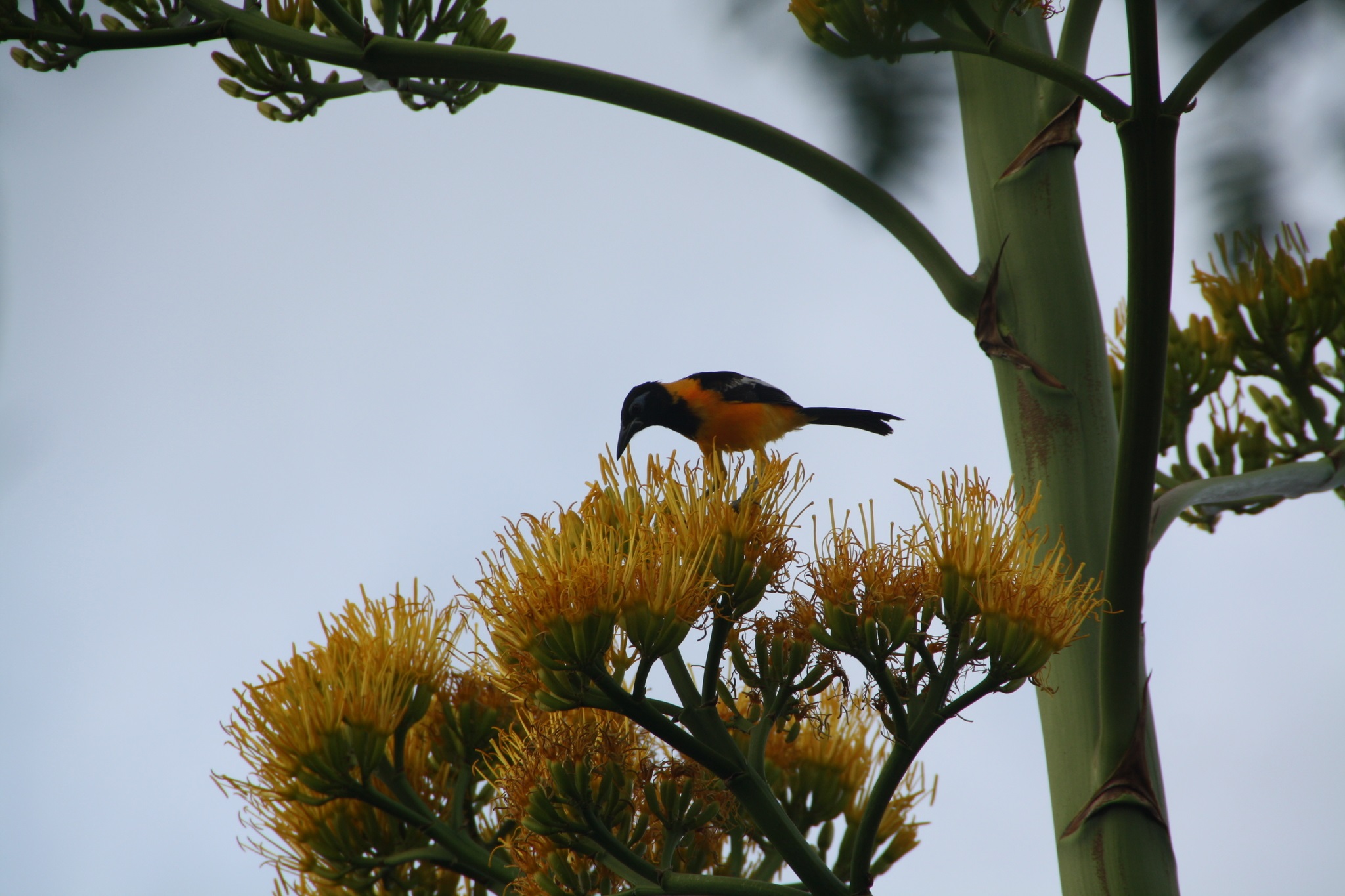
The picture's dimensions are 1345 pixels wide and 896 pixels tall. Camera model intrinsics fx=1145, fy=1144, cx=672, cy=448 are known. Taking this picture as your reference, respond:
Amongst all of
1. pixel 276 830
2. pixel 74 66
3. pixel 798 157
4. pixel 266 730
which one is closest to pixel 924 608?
pixel 798 157

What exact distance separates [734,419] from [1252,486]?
1.36 metres

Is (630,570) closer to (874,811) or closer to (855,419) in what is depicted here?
(874,811)

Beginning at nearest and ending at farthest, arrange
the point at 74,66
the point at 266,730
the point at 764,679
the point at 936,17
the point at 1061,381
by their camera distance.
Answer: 1. the point at 936,17
2. the point at 764,679
3. the point at 1061,381
4. the point at 266,730
5. the point at 74,66

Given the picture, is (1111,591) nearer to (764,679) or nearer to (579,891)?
(764,679)

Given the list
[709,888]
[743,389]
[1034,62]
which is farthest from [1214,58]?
[743,389]

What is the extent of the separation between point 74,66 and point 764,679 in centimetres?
169

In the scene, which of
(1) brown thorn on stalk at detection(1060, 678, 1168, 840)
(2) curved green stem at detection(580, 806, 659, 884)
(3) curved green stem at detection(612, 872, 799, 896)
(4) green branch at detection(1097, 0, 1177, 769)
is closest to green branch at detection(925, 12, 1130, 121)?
(4) green branch at detection(1097, 0, 1177, 769)

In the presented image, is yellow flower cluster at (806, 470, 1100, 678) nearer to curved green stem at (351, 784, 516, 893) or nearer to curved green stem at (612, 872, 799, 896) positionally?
curved green stem at (612, 872, 799, 896)

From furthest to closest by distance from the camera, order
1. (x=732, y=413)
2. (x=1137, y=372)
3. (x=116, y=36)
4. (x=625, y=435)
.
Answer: (x=732, y=413)
(x=625, y=435)
(x=116, y=36)
(x=1137, y=372)

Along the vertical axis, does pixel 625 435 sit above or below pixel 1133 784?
above

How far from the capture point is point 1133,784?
5.44ft

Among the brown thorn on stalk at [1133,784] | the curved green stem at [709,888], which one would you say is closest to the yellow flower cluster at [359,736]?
the curved green stem at [709,888]

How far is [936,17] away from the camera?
1.46 metres

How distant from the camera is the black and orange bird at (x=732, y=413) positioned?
314cm
